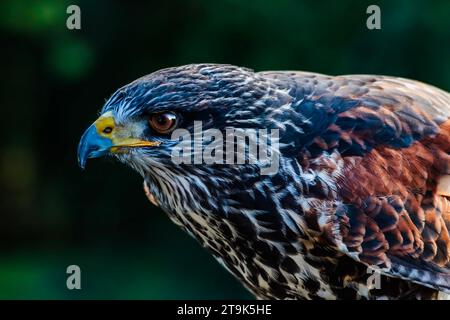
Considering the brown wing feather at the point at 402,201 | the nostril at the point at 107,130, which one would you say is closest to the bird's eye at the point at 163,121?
the nostril at the point at 107,130

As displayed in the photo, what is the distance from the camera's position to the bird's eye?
11.3ft

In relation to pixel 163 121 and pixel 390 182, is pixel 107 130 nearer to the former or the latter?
pixel 163 121

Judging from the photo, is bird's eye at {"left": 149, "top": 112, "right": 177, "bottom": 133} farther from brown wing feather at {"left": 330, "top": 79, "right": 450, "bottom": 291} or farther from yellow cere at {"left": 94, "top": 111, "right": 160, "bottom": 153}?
brown wing feather at {"left": 330, "top": 79, "right": 450, "bottom": 291}

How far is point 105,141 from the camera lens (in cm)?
355

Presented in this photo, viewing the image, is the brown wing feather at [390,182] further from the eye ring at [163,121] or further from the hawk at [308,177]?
the eye ring at [163,121]

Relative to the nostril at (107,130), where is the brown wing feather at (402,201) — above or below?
below

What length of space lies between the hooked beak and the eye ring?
7 centimetres

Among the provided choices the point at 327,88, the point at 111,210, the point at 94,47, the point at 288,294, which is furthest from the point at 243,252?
the point at 111,210

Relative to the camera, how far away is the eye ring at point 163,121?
11.3ft

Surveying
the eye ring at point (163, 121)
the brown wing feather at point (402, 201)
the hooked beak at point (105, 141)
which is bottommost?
the brown wing feather at point (402, 201)

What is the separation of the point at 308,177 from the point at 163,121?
0.67 m

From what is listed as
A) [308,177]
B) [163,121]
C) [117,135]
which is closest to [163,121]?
[163,121]

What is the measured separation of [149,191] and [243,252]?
2.06ft

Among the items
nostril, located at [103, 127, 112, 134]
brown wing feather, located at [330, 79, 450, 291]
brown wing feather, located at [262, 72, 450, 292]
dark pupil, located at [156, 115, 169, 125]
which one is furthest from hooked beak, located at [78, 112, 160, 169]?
brown wing feather, located at [330, 79, 450, 291]
